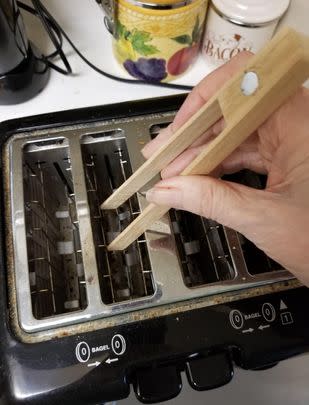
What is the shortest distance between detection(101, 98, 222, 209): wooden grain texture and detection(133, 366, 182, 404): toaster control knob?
0.60 ft

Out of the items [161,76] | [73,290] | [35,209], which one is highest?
[161,76]

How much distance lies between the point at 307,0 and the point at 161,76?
12.4 inches

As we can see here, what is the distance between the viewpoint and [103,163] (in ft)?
1.67

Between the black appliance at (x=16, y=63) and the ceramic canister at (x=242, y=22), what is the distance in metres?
0.25

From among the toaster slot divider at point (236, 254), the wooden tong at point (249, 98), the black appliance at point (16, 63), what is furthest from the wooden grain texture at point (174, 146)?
the black appliance at point (16, 63)

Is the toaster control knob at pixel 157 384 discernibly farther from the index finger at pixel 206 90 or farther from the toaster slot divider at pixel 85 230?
the index finger at pixel 206 90

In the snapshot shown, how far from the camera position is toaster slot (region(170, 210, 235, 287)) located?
0.44 m

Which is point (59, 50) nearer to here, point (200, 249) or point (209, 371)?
point (200, 249)

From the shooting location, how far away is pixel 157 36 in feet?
1.60

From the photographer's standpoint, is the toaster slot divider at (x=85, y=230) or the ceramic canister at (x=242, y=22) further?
the ceramic canister at (x=242, y=22)

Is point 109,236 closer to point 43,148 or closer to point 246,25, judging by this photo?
point 43,148

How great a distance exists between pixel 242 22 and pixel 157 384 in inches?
17.7

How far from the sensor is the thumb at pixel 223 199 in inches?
13.1

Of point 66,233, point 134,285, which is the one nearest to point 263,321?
point 134,285
